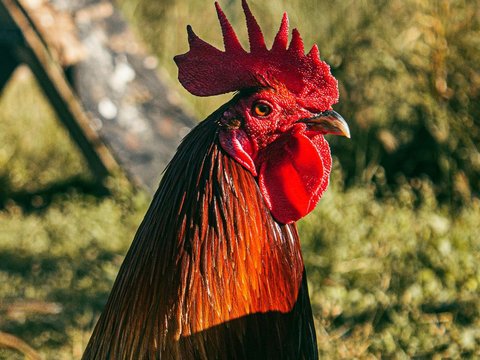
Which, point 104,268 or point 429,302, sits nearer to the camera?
point 429,302

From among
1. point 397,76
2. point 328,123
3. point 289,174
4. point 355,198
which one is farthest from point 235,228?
point 397,76

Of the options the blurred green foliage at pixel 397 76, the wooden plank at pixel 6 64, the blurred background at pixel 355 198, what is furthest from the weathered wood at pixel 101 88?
the blurred green foliage at pixel 397 76

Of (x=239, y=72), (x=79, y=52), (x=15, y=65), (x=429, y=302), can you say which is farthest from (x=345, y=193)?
(x=239, y=72)

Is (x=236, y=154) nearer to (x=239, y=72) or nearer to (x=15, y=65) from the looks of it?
(x=239, y=72)

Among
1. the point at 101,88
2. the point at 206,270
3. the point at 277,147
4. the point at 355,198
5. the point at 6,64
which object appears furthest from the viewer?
the point at 6,64

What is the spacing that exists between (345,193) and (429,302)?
138 centimetres

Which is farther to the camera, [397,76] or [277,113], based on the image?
[397,76]

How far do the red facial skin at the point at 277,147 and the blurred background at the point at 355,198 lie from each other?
4.57 ft

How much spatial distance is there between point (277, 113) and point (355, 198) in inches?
111

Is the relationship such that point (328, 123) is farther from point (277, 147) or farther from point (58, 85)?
point (58, 85)

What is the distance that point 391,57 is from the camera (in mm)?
5316

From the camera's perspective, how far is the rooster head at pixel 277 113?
1.95 m

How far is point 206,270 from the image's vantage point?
1.88 metres

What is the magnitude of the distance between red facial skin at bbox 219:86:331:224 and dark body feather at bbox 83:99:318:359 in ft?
0.11
